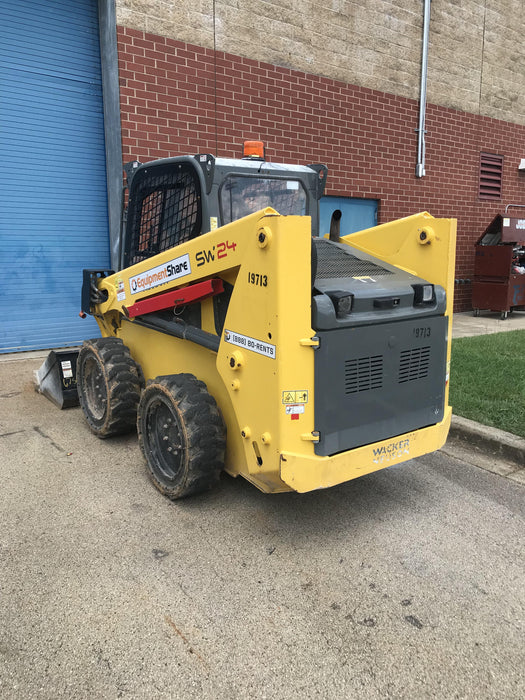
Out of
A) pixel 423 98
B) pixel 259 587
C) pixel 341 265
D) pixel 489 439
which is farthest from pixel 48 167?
pixel 423 98

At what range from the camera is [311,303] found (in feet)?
9.50

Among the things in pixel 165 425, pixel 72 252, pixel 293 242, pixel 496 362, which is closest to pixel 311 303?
pixel 293 242

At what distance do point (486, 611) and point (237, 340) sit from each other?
6.29 feet

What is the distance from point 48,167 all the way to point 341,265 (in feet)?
20.6

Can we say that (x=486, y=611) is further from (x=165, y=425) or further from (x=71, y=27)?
(x=71, y=27)

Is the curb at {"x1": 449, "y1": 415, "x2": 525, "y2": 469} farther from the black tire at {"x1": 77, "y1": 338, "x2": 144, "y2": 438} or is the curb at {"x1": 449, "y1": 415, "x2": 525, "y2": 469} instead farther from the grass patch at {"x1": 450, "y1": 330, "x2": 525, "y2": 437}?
the black tire at {"x1": 77, "y1": 338, "x2": 144, "y2": 438}

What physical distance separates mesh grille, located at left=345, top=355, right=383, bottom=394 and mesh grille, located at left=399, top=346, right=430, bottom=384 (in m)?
0.20

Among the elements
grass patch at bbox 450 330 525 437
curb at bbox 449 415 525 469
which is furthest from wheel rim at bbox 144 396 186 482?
grass patch at bbox 450 330 525 437

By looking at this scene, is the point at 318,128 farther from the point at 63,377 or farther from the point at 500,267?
the point at 63,377

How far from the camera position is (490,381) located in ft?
20.2

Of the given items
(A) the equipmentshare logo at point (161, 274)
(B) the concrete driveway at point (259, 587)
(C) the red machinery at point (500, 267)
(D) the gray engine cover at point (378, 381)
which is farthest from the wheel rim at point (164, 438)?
(C) the red machinery at point (500, 267)

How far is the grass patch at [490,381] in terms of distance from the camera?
5.05m

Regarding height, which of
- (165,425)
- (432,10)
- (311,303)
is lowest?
(165,425)

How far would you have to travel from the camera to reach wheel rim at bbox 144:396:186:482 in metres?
3.62
